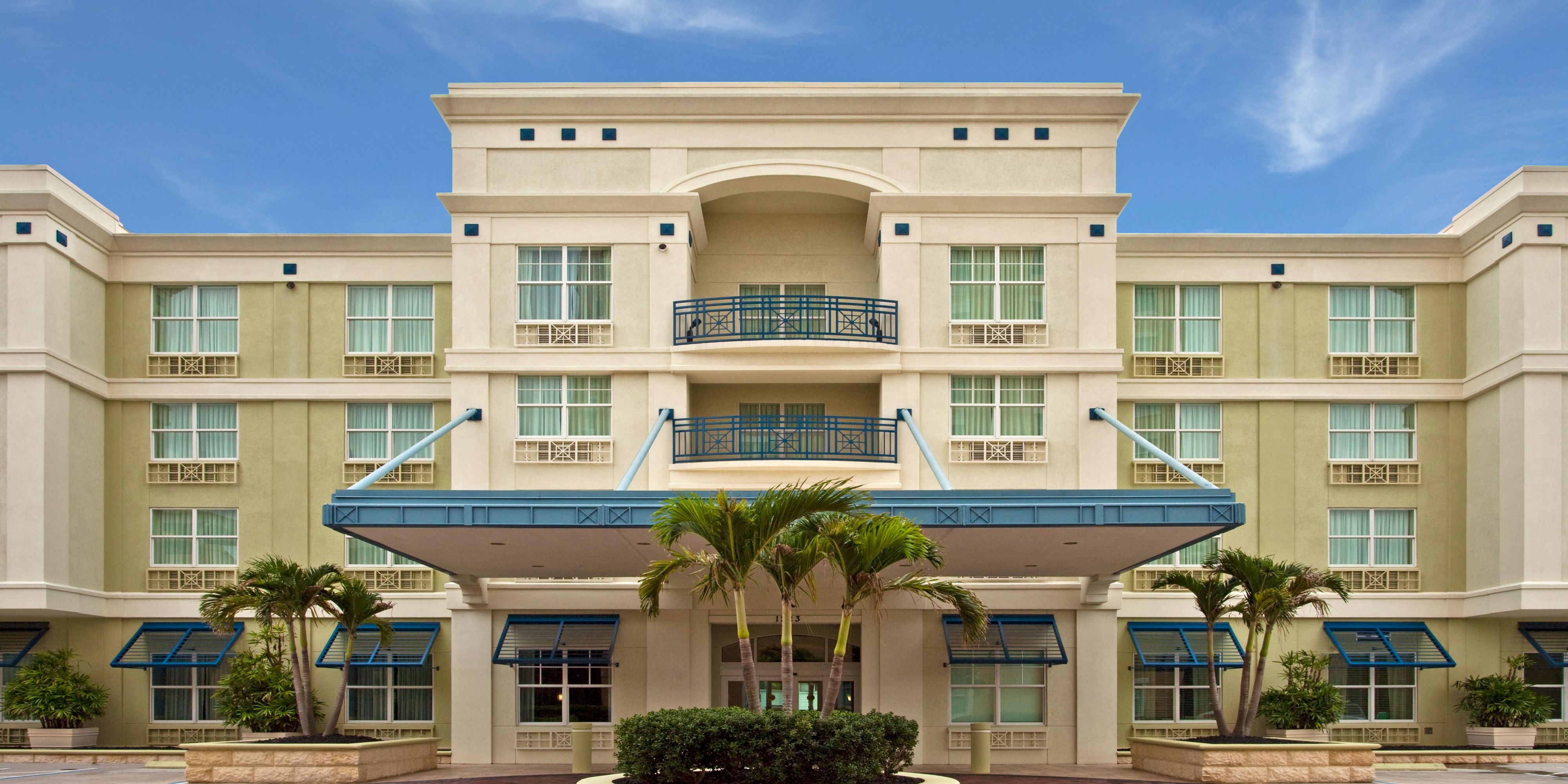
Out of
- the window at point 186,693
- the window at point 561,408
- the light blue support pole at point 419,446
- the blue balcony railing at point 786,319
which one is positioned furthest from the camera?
the window at point 186,693

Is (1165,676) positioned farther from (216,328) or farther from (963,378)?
(216,328)

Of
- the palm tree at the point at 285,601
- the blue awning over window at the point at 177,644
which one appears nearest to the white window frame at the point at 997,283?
the palm tree at the point at 285,601

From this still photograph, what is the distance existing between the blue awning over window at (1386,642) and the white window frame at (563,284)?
17739 mm

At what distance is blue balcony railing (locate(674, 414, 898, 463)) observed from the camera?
28.5 meters

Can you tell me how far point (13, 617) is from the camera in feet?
97.0

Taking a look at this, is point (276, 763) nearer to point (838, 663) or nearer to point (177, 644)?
point (177, 644)

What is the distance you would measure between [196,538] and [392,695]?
Answer: 232 inches

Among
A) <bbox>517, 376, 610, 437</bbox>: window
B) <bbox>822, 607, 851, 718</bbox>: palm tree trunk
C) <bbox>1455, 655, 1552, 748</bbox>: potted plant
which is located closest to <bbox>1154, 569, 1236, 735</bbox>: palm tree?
<bbox>1455, 655, 1552, 748</bbox>: potted plant

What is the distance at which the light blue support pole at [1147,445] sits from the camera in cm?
2548

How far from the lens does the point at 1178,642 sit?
30125 millimetres

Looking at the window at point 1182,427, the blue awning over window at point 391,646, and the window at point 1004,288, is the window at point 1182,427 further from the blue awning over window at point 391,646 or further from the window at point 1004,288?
the blue awning over window at point 391,646

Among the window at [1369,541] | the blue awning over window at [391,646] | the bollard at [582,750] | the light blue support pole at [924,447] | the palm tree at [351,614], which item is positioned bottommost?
the bollard at [582,750]

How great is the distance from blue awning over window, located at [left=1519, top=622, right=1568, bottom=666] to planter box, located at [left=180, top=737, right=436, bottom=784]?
2497 centimetres

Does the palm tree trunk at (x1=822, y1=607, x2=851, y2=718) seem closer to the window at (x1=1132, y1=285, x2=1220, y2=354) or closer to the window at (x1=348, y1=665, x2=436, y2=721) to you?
the window at (x1=348, y1=665, x2=436, y2=721)
